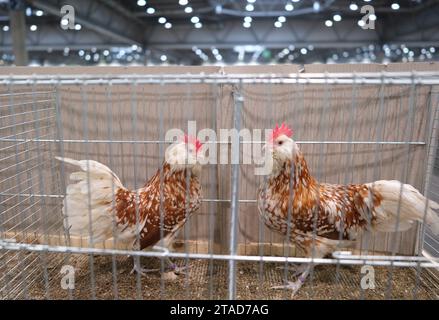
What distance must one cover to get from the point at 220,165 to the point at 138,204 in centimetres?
58

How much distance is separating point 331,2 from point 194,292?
21.7 feet

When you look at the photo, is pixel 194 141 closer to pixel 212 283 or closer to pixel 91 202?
pixel 91 202

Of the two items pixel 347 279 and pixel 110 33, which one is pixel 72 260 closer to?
pixel 347 279

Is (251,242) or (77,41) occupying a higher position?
(77,41)

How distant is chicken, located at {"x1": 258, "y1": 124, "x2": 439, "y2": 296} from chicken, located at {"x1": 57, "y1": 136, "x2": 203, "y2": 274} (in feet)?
1.33

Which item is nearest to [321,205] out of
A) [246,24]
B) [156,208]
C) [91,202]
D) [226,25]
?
[156,208]

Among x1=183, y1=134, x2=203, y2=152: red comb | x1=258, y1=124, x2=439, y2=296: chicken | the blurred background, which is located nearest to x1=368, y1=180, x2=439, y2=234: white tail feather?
x1=258, y1=124, x2=439, y2=296: chicken

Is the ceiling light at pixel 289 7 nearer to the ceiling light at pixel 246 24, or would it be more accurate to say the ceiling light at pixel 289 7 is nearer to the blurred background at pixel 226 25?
the blurred background at pixel 226 25

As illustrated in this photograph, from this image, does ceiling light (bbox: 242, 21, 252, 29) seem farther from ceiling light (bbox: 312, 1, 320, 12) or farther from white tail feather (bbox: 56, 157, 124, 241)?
white tail feather (bbox: 56, 157, 124, 241)

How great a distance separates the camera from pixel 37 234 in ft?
7.50

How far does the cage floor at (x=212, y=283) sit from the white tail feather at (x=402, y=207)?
1.06 feet

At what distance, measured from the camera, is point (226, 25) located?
9.19 m

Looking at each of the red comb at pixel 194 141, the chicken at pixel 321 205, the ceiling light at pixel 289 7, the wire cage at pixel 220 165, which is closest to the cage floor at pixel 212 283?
the wire cage at pixel 220 165

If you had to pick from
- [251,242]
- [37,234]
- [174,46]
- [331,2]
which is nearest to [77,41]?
[174,46]
